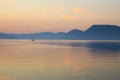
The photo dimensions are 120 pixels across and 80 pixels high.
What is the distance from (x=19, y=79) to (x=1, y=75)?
2.34m

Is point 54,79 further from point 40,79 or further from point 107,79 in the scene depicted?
point 107,79

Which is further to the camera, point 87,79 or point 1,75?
point 1,75

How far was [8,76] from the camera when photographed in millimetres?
21312

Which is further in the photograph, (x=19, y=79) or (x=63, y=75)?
(x=63, y=75)

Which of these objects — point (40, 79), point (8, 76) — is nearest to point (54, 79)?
point (40, 79)

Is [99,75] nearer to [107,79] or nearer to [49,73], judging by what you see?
[107,79]

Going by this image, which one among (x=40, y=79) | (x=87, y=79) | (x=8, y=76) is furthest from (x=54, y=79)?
(x=8, y=76)

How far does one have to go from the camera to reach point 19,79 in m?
20.0

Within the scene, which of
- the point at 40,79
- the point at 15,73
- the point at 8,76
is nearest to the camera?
the point at 40,79

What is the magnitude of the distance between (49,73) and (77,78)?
345cm

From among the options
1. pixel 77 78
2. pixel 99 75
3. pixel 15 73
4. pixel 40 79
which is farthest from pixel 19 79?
pixel 99 75

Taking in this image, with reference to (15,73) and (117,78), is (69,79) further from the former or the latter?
(15,73)

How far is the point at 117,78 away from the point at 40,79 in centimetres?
595

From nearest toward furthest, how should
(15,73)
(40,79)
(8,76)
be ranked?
(40,79), (8,76), (15,73)
